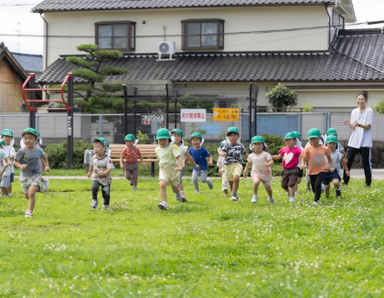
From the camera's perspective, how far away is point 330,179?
12352 mm

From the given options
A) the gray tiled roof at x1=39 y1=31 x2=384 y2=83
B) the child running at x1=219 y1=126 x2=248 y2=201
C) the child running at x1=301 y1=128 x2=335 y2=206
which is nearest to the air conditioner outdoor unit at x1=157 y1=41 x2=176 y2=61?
the gray tiled roof at x1=39 y1=31 x2=384 y2=83

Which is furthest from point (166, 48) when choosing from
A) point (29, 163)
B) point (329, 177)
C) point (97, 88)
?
point (29, 163)

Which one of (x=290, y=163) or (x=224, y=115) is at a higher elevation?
(x=224, y=115)

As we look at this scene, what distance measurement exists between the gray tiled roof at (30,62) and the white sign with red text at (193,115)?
40.1 meters

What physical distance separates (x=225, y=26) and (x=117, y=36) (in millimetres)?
5492

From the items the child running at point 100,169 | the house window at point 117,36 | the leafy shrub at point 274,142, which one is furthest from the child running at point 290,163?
the house window at point 117,36

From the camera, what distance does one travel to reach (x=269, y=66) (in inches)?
1186

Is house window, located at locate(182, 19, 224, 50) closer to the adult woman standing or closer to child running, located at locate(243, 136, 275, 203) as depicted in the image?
the adult woman standing

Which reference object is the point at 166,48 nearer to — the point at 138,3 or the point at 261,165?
the point at 138,3

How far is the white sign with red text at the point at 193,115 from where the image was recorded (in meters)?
22.0

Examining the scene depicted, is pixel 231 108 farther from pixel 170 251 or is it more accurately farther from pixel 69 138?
pixel 170 251

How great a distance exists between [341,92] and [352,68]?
1.18 meters

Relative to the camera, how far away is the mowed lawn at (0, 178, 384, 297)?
19.1 feet

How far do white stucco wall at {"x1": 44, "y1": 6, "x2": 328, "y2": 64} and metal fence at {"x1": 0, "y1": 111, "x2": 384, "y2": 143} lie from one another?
793cm
